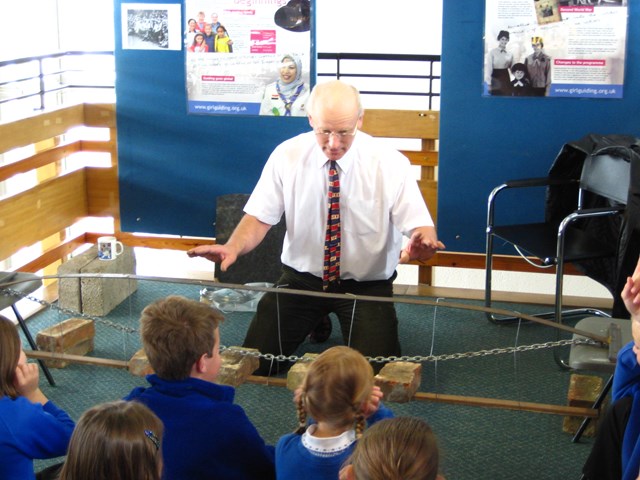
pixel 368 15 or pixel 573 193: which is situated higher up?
pixel 368 15

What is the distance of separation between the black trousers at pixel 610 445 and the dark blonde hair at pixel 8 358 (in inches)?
57.2

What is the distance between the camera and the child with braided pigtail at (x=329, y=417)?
2.01 meters

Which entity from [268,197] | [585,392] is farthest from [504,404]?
[268,197]

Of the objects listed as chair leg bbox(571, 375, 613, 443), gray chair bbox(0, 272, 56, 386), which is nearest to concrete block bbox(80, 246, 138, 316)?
gray chair bbox(0, 272, 56, 386)

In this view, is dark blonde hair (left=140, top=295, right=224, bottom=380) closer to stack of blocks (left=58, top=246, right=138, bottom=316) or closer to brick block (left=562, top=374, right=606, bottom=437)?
brick block (left=562, top=374, right=606, bottom=437)

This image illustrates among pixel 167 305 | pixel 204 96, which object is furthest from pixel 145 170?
pixel 167 305

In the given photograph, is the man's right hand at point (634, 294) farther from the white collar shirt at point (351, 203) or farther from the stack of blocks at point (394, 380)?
the white collar shirt at point (351, 203)

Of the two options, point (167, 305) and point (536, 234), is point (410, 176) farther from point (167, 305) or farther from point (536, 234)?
point (167, 305)

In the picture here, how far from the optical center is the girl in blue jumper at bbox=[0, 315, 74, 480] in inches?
83.7

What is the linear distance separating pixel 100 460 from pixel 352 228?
2.32m

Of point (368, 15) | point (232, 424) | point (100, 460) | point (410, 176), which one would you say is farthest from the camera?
point (368, 15)

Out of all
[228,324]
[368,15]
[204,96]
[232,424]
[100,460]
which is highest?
[368,15]

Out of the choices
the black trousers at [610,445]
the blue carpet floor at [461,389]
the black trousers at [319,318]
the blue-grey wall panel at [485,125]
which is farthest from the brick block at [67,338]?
the black trousers at [610,445]

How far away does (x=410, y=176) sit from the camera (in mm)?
3840
